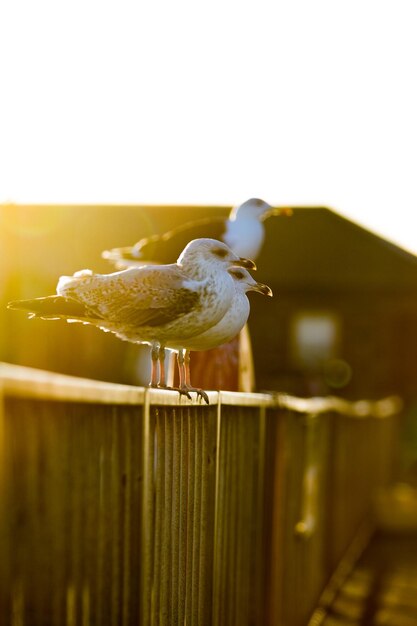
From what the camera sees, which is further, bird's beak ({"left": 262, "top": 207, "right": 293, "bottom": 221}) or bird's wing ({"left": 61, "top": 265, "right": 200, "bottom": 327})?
bird's beak ({"left": 262, "top": 207, "right": 293, "bottom": 221})

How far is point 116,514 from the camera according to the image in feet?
11.7

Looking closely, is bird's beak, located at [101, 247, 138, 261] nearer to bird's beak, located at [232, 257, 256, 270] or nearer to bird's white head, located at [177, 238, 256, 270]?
bird's beak, located at [232, 257, 256, 270]

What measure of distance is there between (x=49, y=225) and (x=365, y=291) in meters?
6.44

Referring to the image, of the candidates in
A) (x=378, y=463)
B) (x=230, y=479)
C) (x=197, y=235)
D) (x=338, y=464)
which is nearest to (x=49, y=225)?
(x=378, y=463)

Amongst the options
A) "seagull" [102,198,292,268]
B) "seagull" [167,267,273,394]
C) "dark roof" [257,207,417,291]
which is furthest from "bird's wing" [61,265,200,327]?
"dark roof" [257,207,417,291]

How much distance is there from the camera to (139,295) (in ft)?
15.2

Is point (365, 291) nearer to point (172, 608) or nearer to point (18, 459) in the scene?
point (172, 608)

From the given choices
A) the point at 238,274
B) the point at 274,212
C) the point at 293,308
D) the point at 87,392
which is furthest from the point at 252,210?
the point at 293,308

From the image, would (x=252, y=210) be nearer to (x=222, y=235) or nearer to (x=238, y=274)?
(x=222, y=235)

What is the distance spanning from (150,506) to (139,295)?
949 mm

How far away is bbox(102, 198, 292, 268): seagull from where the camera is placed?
23.3 ft

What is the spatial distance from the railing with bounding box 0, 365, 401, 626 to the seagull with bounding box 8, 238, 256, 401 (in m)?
0.30

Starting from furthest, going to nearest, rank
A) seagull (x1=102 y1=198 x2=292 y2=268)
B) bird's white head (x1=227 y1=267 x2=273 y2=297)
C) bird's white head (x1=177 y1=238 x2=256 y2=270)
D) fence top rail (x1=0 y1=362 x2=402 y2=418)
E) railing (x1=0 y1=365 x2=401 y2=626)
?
seagull (x1=102 y1=198 x2=292 y2=268) < bird's white head (x1=227 y1=267 x2=273 y2=297) < bird's white head (x1=177 y1=238 x2=256 y2=270) < railing (x1=0 y1=365 x2=401 y2=626) < fence top rail (x1=0 y1=362 x2=402 y2=418)

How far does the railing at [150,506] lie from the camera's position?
2.76 metres
